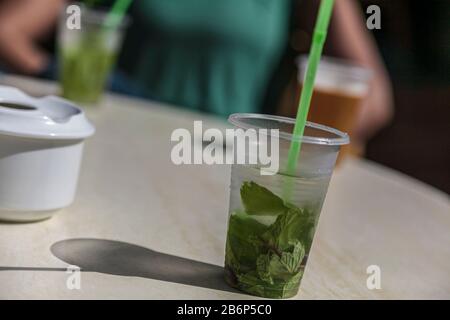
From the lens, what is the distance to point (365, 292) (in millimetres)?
776

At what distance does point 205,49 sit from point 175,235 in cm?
126

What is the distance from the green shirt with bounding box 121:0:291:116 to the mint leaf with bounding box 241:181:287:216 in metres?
1.35

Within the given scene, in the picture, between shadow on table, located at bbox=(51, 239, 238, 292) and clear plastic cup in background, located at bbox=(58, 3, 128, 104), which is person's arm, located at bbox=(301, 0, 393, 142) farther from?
shadow on table, located at bbox=(51, 239, 238, 292)

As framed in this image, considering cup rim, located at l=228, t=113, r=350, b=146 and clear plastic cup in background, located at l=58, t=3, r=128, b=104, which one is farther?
clear plastic cup in background, located at l=58, t=3, r=128, b=104

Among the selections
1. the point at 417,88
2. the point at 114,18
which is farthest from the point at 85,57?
the point at 417,88

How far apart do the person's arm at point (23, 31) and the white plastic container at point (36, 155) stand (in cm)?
113

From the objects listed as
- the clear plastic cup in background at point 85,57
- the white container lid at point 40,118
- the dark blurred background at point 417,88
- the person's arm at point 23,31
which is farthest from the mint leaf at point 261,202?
the dark blurred background at point 417,88

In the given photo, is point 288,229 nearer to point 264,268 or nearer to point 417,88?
point 264,268

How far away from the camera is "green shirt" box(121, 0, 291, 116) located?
2008 millimetres

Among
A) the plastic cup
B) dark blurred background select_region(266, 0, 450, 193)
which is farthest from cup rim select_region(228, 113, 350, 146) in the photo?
dark blurred background select_region(266, 0, 450, 193)

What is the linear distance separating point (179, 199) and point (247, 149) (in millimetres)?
289

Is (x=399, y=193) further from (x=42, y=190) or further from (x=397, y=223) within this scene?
(x=42, y=190)

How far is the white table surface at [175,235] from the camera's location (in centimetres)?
69

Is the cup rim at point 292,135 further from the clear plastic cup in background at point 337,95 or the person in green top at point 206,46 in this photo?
the person in green top at point 206,46
